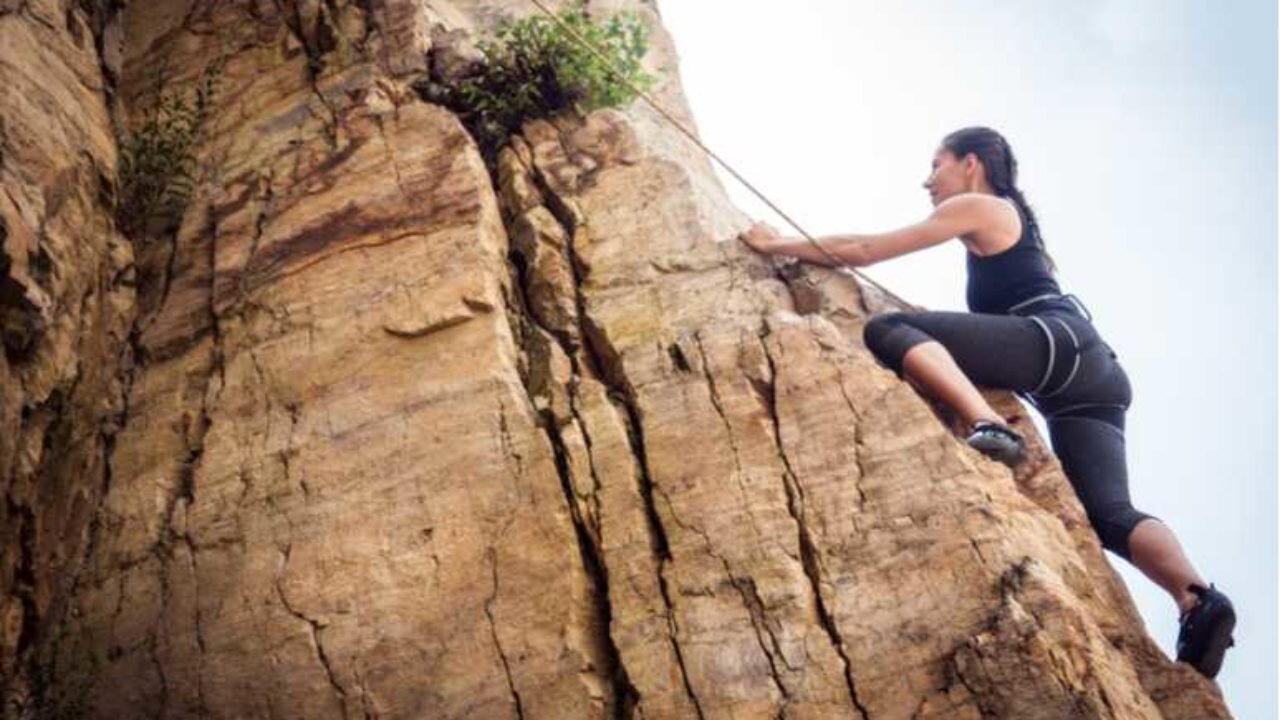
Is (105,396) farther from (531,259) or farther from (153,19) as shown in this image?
(153,19)

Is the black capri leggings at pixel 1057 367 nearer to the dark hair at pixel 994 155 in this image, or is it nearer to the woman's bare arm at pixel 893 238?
the woman's bare arm at pixel 893 238

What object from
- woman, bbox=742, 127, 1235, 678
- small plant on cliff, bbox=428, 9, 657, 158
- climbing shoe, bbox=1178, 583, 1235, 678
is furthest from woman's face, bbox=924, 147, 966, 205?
climbing shoe, bbox=1178, 583, 1235, 678

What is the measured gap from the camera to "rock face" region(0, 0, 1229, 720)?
5746 millimetres

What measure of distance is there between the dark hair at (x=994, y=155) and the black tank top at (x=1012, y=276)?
232 mm

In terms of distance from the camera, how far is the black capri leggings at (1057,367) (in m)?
6.84

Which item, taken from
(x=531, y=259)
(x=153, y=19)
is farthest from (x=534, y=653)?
(x=153, y=19)

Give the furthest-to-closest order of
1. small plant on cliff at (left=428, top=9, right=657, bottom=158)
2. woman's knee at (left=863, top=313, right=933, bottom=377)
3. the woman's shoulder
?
small plant on cliff at (left=428, top=9, right=657, bottom=158)
the woman's shoulder
woman's knee at (left=863, top=313, right=933, bottom=377)

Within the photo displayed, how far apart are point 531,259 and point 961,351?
9.91ft

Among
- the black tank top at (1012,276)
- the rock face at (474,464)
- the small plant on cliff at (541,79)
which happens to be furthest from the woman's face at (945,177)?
the small plant on cliff at (541,79)

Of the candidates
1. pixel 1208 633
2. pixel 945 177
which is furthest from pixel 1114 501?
pixel 945 177

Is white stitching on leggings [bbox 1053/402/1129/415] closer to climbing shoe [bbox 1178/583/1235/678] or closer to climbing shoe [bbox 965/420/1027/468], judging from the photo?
climbing shoe [bbox 965/420/1027/468]

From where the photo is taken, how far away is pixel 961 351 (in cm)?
691

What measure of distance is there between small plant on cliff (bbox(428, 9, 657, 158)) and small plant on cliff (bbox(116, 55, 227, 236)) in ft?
6.68

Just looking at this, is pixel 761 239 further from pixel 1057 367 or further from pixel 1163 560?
pixel 1163 560
